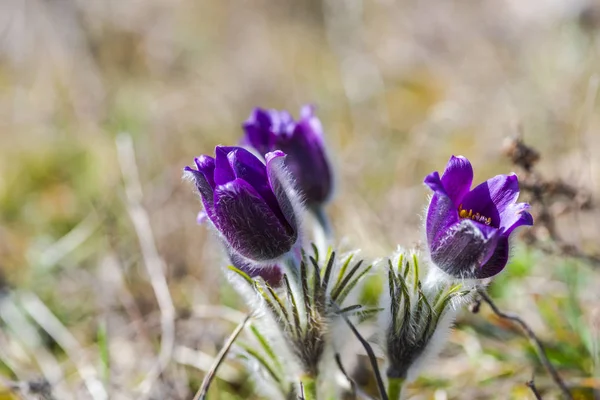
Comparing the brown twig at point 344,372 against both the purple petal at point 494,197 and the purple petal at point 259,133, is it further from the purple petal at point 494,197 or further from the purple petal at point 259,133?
the purple petal at point 259,133

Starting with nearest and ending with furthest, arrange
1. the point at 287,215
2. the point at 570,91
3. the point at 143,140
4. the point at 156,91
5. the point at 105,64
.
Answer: the point at 287,215 < the point at 570,91 < the point at 143,140 < the point at 156,91 < the point at 105,64

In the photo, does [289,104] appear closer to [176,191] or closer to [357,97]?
[357,97]

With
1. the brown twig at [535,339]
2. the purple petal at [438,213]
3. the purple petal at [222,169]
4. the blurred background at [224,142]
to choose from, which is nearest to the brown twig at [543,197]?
the blurred background at [224,142]

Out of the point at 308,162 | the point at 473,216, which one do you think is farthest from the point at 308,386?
the point at 308,162

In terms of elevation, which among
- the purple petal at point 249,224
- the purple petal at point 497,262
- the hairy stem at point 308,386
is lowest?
the hairy stem at point 308,386

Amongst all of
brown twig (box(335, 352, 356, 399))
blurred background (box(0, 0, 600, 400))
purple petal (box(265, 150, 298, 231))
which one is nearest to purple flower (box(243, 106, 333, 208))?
blurred background (box(0, 0, 600, 400))

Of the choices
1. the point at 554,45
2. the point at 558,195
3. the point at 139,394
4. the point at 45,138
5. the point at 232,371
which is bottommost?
the point at 139,394

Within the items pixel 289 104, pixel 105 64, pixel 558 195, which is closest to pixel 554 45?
pixel 289 104

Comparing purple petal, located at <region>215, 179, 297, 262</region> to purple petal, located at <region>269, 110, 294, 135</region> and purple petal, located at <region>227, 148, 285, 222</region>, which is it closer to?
purple petal, located at <region>227, 148, 285, 222</region>

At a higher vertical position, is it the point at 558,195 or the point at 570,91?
the point at 570,91
